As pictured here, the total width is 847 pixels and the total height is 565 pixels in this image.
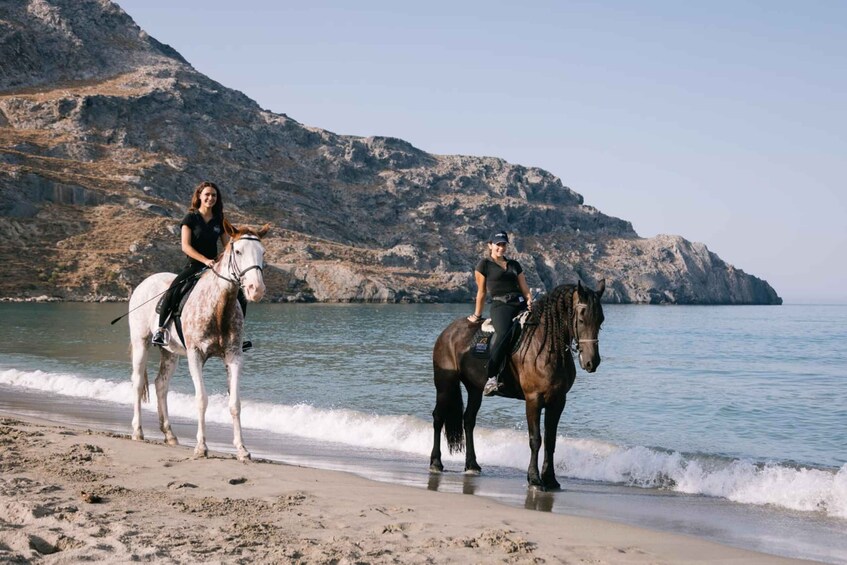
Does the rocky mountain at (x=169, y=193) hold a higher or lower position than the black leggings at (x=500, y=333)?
higher

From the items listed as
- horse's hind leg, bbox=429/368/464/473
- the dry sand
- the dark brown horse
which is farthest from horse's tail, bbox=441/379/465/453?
→ the dry sand

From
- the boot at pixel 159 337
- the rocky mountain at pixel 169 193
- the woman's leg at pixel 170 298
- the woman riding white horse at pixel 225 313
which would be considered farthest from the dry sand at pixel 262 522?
the rocky mountain at pixel 169 193

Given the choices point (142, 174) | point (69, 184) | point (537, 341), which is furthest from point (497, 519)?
point (142, 174)

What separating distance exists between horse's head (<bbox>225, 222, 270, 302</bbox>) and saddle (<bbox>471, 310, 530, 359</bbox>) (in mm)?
3311

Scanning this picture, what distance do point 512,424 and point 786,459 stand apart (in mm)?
5615

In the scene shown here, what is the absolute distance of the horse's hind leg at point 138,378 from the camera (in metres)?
12.5

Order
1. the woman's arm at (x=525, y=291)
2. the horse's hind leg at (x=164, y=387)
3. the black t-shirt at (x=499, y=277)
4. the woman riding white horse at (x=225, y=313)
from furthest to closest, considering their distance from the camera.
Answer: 1. the horse's hind leg at (x=164, y=387)
2. the woman's arm at (x=525, y=291)
3. the black t-shirt at (x=499, y=277)
4. the woman riding white horse at (x=225, y=313)

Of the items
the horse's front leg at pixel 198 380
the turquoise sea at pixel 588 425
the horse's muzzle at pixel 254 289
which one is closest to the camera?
the horse's muzzle at pixel 254 289

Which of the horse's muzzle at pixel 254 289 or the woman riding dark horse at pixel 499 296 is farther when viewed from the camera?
the woman riding dark horse at pixel 499 296

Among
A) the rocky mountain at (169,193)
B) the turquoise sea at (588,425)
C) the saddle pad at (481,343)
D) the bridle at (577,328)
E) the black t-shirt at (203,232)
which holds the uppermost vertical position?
the rocky mountain at (169,193)

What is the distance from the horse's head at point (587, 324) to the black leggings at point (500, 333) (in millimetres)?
1091

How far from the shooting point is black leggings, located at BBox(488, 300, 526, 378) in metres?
11.1

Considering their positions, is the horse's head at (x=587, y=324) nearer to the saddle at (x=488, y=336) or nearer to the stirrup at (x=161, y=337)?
the saddle at (x=488, y=336)

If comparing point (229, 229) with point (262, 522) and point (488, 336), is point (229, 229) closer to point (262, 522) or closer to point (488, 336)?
point (488, 336)
